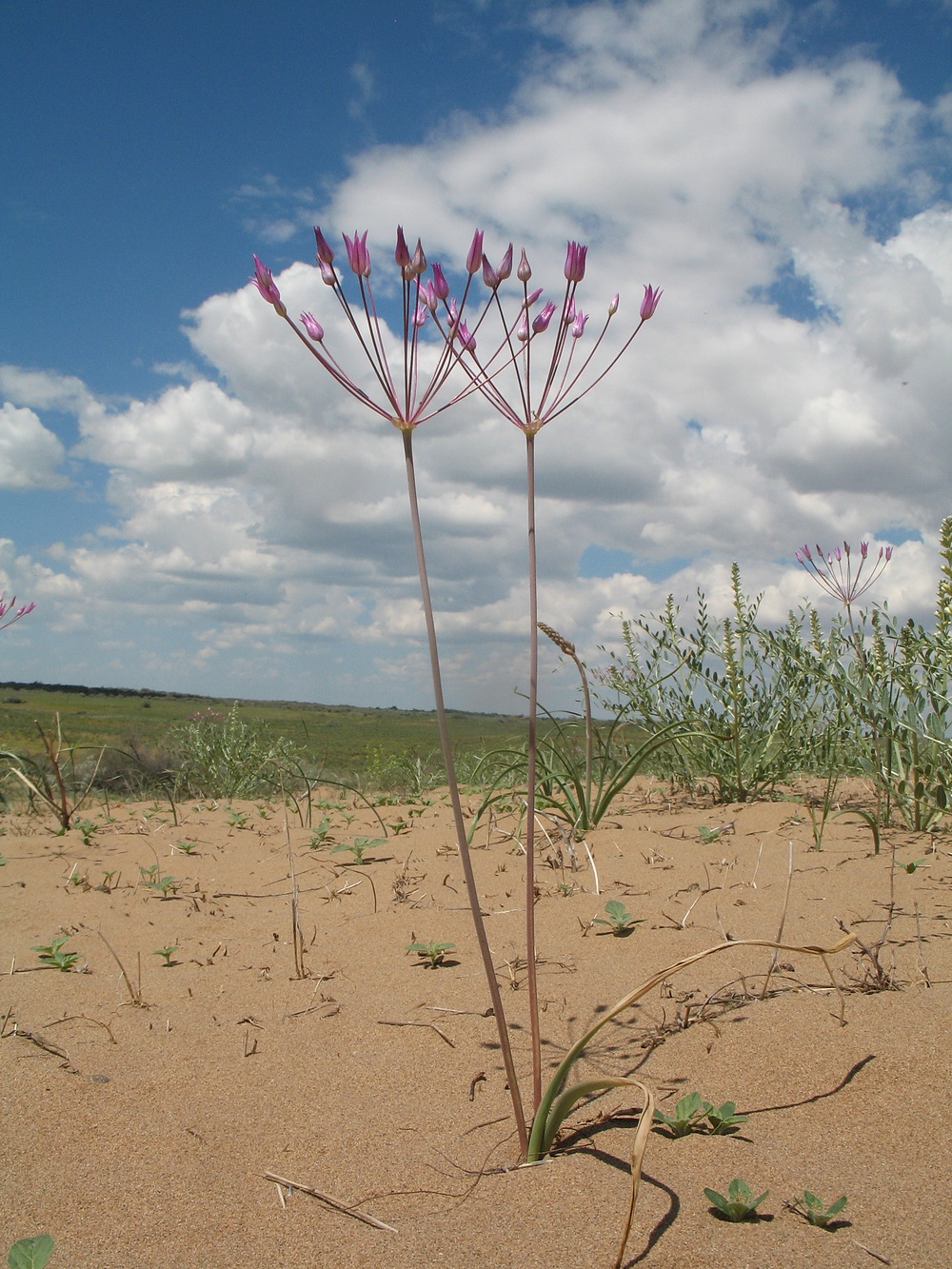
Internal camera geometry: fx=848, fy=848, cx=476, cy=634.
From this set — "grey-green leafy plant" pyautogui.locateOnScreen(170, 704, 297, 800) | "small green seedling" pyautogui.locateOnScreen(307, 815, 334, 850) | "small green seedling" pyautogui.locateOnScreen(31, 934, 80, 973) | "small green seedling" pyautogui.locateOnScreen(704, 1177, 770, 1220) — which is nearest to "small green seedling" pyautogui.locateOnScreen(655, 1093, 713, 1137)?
"small green seedling" pyautogui.locateOnScreen(704, 1177, 770, 1220)

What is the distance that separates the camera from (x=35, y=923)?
3.14 meters

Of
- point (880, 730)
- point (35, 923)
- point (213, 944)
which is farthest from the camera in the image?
point (880, 730)

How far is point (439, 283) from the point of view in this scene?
1623 mm

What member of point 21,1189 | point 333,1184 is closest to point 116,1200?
point 21,1189

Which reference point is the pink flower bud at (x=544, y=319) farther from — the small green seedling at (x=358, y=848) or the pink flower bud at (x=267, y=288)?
the small green seedling at (x=358, y=848)

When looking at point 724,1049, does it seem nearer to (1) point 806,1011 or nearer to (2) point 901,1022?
(1) point 806,1011

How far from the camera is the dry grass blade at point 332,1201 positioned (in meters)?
1.43

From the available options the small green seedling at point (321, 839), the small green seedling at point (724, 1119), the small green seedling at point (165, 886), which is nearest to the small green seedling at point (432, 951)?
the small green seedling at point (724, 1119)

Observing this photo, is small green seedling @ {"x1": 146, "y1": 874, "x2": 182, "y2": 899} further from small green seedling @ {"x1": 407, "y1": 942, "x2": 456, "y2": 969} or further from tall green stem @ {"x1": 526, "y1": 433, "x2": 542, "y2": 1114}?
tall green stem @ {"x1": 526, "y1": 433, "x2": 542, "y2": 1114}

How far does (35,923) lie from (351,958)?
1320mm

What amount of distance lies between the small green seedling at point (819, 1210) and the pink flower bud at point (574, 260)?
64.2 inches

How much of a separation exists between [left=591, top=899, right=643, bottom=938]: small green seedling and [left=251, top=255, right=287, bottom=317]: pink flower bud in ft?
6.50

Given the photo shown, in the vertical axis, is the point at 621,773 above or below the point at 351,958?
above

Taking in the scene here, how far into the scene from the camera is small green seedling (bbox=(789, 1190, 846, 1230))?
129 cm
